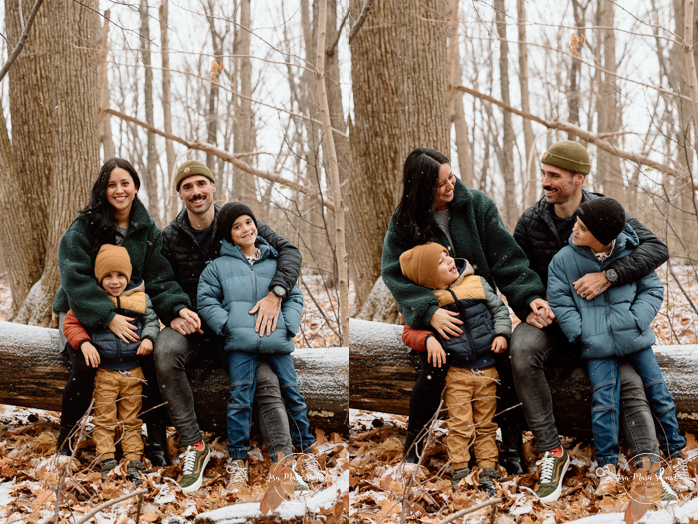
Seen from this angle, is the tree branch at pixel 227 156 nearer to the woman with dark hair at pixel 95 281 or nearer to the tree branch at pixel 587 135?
the woman with dark hair at pixel 95 281

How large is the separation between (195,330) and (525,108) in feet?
15.6

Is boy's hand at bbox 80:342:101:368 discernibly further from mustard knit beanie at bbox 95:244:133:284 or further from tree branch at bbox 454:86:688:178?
tree branch at bbox 454:86:688:178

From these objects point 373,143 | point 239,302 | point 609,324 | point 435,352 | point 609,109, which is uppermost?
point 609,109

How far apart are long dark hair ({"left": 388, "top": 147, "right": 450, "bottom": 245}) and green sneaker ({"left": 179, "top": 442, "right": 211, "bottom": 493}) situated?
4.53ft

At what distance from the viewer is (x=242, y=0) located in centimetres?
284

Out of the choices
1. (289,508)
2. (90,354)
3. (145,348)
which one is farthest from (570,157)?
(90,354)

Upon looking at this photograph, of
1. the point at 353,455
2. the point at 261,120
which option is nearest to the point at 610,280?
the point at 353,455

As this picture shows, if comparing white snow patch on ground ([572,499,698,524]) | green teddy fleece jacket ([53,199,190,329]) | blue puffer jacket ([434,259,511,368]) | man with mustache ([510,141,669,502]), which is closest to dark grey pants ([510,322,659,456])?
man with mustache ([510,141,669,502])

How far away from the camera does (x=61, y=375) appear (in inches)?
96.4

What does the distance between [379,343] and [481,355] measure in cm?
49

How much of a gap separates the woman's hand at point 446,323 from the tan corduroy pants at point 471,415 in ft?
0.55

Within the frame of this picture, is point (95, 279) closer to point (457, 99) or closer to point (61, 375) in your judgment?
point (61, 375)

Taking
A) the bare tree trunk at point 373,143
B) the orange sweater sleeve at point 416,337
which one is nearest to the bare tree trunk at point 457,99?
the bare tree trunk at point 373,143

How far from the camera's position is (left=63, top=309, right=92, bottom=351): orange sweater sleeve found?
2303 millimetres
